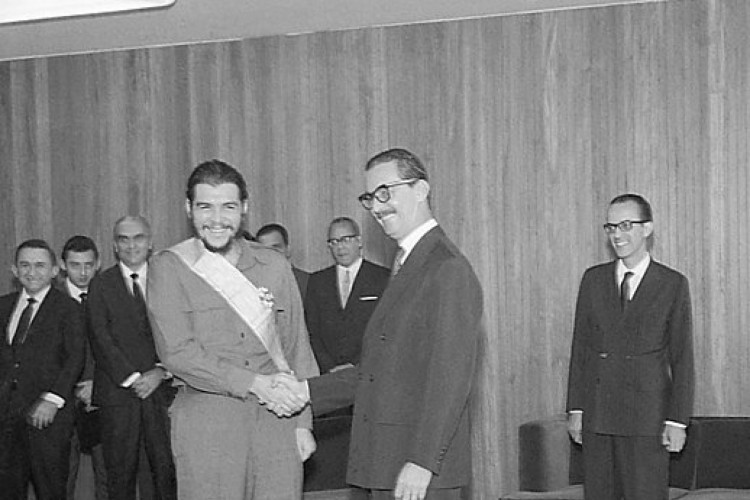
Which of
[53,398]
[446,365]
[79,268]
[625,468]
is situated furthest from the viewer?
[79,268]

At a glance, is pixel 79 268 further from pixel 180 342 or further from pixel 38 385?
pixel 180 342

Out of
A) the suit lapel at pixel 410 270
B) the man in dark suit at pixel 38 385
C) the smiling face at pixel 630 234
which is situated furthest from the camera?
the man in dark suit at pixel 38 385

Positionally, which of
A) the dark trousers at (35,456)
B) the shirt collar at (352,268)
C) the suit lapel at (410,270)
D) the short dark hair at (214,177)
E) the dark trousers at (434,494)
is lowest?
the dark trousers at (35,456)

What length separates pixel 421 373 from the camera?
3.67 meters

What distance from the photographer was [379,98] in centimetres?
812

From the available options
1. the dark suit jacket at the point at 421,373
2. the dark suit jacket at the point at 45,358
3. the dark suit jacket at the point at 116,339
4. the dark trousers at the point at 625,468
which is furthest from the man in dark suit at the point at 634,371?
the dark suit jacket at the point at 45,358

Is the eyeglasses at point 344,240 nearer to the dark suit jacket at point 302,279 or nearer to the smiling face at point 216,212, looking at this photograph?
the dark suit jacket at point 302,279

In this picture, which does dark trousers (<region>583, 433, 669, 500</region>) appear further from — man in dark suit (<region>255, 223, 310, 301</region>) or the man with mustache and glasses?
man in dark suit (<region>255, 223, 310, 301</region>)

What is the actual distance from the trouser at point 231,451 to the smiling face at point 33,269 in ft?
9.76

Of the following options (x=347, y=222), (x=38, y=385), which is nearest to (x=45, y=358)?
(x=38, y=385)

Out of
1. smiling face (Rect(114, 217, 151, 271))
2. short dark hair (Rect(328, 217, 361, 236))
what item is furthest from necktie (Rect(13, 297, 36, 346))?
short dark hair (Rect(328, 217, 361, 236))

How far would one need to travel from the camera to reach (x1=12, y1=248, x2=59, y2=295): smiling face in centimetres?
660

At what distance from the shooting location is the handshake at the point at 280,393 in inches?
149

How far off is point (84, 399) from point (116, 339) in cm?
64
